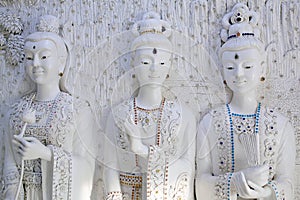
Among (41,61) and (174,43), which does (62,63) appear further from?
(174,43)

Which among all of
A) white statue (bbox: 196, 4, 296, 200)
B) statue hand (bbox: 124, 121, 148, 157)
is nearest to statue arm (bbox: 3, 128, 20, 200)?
statue hand (bbox: 124, 121, 148, 157)

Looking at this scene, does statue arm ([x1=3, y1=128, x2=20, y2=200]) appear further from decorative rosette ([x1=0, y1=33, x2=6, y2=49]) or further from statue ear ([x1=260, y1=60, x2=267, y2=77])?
statue ear ([x1=260, y1=60, x2=267, y2=77])

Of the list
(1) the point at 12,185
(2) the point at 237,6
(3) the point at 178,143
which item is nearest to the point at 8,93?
(1) the point at 12,185

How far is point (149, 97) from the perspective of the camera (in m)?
2.19

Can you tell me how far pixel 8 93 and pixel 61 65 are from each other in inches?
8.9

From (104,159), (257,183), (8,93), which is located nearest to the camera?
(257,183)

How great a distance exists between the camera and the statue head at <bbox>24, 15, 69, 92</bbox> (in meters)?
2.23

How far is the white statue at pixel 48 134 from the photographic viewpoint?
2.13m

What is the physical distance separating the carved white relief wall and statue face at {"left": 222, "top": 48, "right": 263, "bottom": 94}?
0.08 m

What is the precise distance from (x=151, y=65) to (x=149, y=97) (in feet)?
0.36

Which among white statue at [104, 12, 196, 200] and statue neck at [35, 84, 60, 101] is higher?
statue neck at [35, 84, 60, 101]

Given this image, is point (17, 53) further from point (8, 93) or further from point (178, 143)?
point (178, 143)

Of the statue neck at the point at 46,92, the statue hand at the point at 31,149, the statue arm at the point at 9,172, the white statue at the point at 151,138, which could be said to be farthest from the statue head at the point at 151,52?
the statue arm at the point at 9,172

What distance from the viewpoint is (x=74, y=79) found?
2.31 metres
